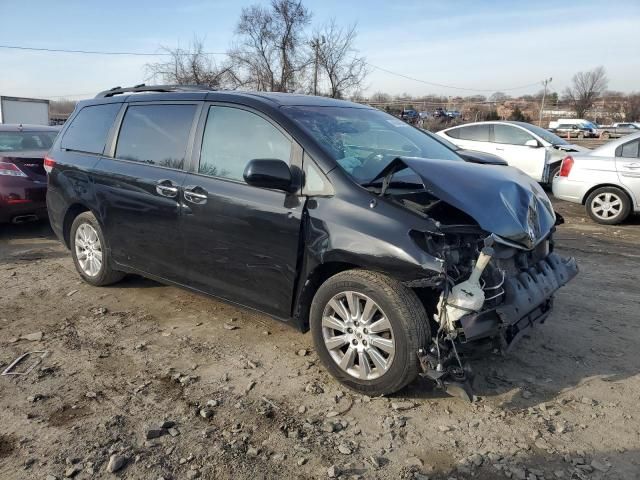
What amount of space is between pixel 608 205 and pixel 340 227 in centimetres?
711

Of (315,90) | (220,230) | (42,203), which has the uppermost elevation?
(315,90)

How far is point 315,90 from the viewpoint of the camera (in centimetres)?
3256

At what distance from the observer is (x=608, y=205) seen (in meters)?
8.63

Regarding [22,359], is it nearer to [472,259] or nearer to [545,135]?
[472,259]

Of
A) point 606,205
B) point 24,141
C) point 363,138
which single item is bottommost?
point 606,205

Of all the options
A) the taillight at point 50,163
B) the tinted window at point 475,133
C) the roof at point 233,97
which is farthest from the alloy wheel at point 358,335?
the tinted window at point 475,133

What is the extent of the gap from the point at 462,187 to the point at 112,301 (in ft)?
11.3

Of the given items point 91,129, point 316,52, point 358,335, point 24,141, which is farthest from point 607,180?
point 316,52

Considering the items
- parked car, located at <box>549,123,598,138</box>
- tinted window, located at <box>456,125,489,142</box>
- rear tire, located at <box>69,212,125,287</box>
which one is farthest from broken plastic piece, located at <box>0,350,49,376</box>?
parked car, located at <box>549,123,598,138</box>

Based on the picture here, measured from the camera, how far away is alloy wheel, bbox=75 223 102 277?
16.8ft

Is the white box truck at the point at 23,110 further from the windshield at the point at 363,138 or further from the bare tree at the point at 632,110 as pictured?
Result: the bare tree at the point at 632,110

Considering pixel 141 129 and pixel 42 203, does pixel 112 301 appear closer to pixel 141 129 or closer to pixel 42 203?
pixel 141 129

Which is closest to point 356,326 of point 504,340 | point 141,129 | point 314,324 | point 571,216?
point 314,324

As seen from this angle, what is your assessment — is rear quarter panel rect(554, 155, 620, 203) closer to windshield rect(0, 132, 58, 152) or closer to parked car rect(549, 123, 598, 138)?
windshield rect(0, 132, 58, 152)
